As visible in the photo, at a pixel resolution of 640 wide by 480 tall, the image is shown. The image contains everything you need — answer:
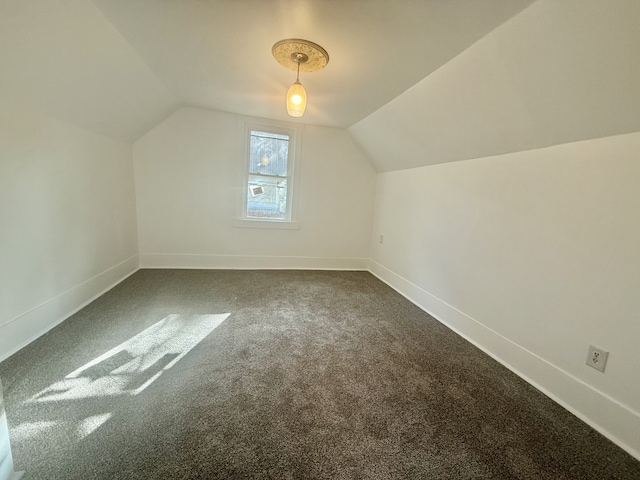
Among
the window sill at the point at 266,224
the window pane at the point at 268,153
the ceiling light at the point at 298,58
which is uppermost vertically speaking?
the ceiling light at the point at 298,58

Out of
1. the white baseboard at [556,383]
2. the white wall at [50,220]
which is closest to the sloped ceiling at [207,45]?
the white wall at [50,220]

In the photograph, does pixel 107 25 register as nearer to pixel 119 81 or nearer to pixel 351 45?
pixel 119 81

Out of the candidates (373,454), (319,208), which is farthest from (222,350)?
(319,208)

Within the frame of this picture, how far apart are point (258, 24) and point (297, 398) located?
2195mm

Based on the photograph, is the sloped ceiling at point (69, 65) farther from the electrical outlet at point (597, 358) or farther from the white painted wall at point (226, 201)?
the electrical outlet at point (597, 358)

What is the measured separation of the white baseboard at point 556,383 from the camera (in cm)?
135

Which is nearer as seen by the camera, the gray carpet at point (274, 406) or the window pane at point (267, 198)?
the gray carpet at point (274, 406)

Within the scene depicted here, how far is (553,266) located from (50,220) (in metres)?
3.57

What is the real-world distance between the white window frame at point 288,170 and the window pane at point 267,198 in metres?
0.06

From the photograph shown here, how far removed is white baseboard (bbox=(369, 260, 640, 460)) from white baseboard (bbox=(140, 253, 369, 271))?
5.54 ft

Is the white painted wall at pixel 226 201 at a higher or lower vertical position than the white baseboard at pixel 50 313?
higher

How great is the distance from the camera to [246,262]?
12.7 ft

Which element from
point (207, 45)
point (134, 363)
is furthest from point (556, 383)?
point (207, 45)

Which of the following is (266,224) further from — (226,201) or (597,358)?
(597,358)
